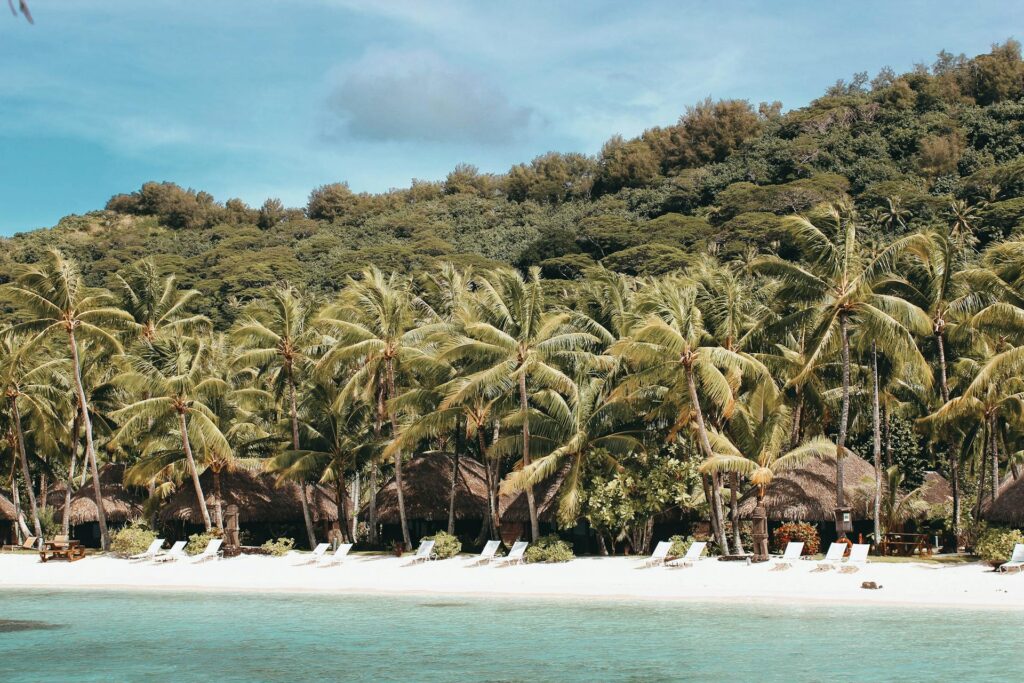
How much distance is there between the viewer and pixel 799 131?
76.3 m

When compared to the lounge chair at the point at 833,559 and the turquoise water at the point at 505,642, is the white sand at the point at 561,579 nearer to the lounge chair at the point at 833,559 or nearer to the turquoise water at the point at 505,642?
the lounge chair at the point at 833,559

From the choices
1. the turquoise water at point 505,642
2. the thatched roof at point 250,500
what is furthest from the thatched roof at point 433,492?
the turquoise water at point 505,642

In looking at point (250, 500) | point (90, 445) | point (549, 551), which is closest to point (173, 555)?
point (250, 500)

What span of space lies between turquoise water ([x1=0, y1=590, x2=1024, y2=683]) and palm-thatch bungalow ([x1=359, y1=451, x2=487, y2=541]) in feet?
24.9

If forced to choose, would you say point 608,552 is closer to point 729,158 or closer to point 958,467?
point 958,467

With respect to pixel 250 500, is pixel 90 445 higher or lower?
higher

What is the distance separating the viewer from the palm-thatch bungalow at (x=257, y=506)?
1168 inches

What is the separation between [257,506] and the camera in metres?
30.0

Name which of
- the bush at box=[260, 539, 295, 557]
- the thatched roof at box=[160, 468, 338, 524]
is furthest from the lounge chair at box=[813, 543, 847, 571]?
the thatched roof at box=[160, 468, 338, 524]

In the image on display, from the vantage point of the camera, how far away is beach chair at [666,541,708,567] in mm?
22438

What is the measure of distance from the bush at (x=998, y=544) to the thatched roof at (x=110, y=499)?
23.7 metres

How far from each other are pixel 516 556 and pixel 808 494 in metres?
7.03

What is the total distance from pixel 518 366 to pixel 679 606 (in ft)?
25.3

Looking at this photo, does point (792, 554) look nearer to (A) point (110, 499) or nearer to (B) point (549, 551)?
(B) point (549, 551)
